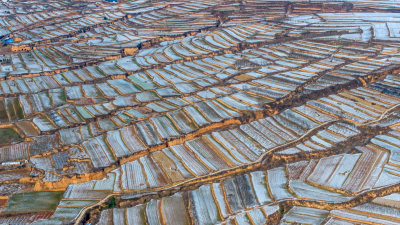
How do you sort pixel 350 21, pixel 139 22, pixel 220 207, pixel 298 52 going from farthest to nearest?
pixel 139 22 → pixel 350 21 → pixel 298 52 → pixel 220 207

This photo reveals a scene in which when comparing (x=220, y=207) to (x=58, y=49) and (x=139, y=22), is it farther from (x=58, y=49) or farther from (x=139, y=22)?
(x=139, y=22)

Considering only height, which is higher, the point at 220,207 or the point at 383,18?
the point at 383,18

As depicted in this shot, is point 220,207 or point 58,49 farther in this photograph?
point 58,49

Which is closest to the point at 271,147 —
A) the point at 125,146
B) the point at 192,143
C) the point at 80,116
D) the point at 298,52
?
the point at 192,143

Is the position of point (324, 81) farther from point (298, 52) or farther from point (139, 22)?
point (139, 22)

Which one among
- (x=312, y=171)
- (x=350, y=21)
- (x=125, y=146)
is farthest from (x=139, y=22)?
(x=312, y=171)

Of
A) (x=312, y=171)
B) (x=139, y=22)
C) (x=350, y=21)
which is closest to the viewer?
(x=312, y=171)
